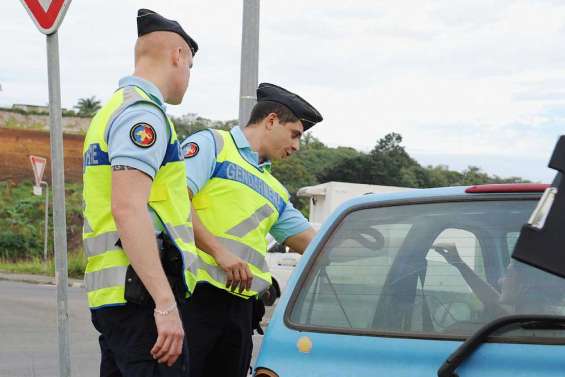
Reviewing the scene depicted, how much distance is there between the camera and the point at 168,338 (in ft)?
11.0

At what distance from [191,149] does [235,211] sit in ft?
1.12

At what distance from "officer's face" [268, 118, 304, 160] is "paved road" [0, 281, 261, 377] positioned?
426cm

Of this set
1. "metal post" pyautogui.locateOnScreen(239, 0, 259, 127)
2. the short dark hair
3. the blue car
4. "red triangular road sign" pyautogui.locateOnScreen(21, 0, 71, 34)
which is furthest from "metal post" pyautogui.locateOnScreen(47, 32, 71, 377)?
"metal post" pyautogui.locateOnScreen(239, 0, 259, 127)

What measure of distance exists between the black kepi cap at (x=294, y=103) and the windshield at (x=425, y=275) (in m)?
1.25

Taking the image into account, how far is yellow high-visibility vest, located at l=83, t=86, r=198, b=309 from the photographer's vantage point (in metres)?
3.49

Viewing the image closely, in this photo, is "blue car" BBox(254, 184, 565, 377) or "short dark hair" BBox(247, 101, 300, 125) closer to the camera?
"blue car" BBox(254, 184, 565, 377)

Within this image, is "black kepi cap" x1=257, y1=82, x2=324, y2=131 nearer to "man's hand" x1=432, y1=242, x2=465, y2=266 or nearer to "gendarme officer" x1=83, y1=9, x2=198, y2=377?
"gendarme officer" x1=83, y1=9, x2=198, y2=377

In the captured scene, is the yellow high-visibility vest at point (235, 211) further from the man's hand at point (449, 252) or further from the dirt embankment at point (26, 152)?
the dirt embankment at point (26, 152)

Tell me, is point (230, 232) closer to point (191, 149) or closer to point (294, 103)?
point (191, 149)

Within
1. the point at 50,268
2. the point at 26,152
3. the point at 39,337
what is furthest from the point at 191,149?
the point at 26,152

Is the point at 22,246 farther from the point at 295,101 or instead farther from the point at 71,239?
the point at 295,101

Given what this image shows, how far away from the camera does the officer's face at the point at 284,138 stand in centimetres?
482

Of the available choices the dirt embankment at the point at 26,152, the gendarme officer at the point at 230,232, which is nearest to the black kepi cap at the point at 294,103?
the gendarme officer at the point at 230,232

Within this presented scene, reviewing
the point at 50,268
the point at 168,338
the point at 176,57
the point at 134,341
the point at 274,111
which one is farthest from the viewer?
the point at 50,268
